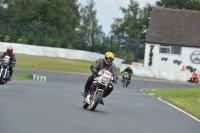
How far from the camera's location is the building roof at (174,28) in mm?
67938

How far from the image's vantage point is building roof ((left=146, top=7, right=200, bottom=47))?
67.9 meters

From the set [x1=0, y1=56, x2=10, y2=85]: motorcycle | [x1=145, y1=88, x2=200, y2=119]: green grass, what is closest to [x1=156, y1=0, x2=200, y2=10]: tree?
[x1=145, y1=88, x2=200, y2=119]: green grass

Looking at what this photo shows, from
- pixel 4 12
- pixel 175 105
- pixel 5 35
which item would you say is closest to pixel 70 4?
pixel 4 12

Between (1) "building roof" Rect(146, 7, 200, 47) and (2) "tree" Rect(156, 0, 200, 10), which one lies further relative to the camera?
(2) "tree" Rect(156, 0, 200, 10)

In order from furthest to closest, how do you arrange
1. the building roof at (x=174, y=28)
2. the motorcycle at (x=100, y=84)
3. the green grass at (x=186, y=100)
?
the building roof at (x=174, y=28)
the green grass at (x=186, y=100)
the motorcycle at (x=100, y=84)

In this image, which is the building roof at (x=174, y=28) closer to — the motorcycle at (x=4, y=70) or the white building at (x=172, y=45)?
the white building at (x=172, y=45)

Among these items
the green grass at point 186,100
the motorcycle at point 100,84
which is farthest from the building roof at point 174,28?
the motorcycle at point 100,84

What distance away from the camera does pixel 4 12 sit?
90688mm

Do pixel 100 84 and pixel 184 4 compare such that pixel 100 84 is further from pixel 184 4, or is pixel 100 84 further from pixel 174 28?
pixel 184 4

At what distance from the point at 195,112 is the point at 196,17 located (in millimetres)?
50436

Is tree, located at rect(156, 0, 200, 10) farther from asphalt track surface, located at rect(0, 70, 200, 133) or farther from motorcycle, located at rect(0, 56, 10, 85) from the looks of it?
asphalt track surface, located at rect(0, 70, 200, 133)

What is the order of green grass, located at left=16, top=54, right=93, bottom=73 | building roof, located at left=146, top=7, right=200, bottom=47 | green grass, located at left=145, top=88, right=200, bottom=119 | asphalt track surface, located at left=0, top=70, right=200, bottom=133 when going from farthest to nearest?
building roof, located at left=146, top=7, right=200, bottom=47, green grass, located at left=16, top=54, right=93, bottom=73, green grass, located at left=145, top=88, right=200, bottom=119, asphalt track surface, located at left=0, top=70, right=200, bottom=133

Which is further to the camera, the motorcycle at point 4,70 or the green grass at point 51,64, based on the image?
the green grass at point 51,64

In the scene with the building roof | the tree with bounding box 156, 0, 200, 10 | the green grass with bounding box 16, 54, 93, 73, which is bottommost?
the green grass with bounding box 16, 54, 93, 73
